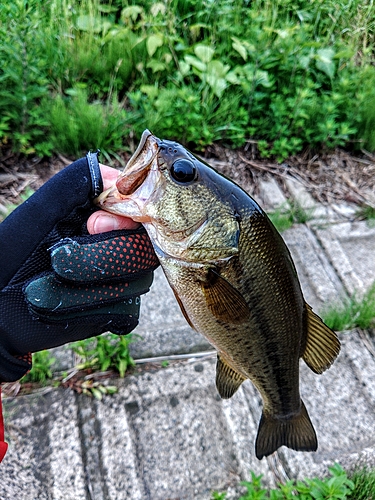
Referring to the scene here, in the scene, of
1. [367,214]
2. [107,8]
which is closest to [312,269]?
[367,214]

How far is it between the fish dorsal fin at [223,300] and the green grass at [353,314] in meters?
1.21

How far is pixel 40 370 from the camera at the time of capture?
85.1 inches

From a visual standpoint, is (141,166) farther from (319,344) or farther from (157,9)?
(157,9)

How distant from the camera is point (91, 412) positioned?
2094 millimetres

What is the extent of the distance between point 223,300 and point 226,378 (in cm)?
50

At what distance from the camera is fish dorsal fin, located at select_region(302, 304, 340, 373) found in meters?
1.62

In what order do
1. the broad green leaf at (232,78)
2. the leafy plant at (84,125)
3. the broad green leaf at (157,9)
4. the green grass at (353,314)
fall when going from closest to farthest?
the green grass at (353,314) < the leafy plant at (84,125) < the broad green leaf at (232,78) < the broad green leaf at (157,9)

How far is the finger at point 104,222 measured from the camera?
1554mm

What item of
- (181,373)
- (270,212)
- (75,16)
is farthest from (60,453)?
(75,16)

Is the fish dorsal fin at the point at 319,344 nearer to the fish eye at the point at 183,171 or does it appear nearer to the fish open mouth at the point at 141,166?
the fish eye at the point at 183,171

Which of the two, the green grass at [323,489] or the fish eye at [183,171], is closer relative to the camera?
the fish eye at [183,171]

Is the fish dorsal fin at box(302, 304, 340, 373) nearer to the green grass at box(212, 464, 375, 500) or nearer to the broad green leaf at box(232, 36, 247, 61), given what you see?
the green grass at box(212, 464, 375, 500)

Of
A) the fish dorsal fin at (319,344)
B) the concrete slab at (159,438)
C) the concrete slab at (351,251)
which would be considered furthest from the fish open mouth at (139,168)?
the concrete slab at (351,251)

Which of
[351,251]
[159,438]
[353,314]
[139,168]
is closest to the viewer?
[139,168]
